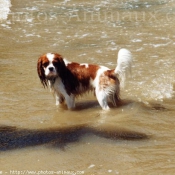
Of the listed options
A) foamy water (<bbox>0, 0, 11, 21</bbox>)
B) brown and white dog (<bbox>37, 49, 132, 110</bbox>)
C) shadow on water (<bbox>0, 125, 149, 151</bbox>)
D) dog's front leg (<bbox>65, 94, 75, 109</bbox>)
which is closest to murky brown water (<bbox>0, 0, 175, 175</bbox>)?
shadow on water (<bbox>0, 125, 149, 151</bbox>)

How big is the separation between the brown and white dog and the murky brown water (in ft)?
0.83

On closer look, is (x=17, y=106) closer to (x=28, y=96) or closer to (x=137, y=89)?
(x=28, y=96)

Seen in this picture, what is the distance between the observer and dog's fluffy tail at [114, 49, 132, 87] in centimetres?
620

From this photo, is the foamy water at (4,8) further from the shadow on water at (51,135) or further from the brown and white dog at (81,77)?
the shadow on water at (51,135)

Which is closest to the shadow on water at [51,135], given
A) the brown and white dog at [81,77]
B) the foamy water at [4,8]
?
the brown and white dog at [81,77]

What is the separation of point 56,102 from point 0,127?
1.23 metres

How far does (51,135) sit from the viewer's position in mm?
5582

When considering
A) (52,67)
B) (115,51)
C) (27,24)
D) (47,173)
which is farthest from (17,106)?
(27,24)

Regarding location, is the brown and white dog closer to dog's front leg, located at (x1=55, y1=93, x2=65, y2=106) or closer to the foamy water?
dog's front leg, located at (x1=55, y1=93, x2=65, y2=106)

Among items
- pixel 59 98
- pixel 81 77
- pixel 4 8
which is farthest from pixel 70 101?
pixel 4 8

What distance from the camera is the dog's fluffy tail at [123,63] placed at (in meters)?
6.20

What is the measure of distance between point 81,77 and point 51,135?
1.31 m

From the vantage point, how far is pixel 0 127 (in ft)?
19.3

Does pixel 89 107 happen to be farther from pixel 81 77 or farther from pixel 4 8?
pixel 4 8
